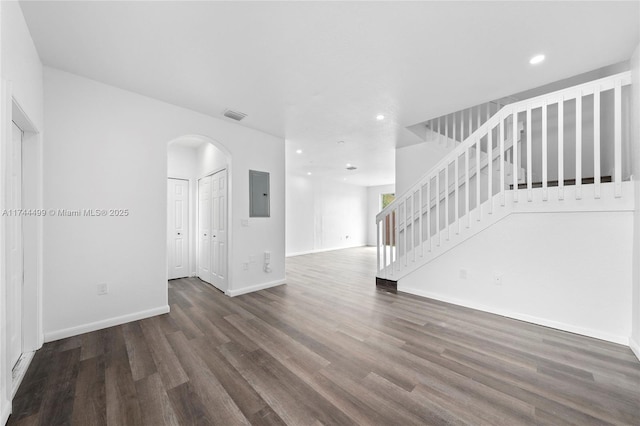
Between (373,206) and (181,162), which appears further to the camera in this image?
(373,206)

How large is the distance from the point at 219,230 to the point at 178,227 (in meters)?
1.29

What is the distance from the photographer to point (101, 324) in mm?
2727

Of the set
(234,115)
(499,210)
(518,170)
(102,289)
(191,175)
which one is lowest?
(102,289)

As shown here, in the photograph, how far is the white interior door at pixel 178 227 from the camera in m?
4.89

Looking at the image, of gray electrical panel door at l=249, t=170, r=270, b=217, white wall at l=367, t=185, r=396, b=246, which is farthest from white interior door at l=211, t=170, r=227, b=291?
white wall at l=367, t=185, r=396, b=246

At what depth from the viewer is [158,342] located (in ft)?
8.05

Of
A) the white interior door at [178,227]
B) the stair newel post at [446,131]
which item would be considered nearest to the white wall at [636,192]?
the stair newel post at [446,131]

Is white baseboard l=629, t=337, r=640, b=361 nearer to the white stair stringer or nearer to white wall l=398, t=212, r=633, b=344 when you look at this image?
white wall l=398, t=212, r=633, b=344

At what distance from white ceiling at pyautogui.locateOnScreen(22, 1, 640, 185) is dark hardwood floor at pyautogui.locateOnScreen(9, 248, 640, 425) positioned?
9.09 feet

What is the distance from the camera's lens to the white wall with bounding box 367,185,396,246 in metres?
10.9

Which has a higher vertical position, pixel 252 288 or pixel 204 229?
pixel 204 229

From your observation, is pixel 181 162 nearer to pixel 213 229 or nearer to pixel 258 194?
pixel 213 229

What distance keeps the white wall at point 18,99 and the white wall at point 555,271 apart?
4.30 metres

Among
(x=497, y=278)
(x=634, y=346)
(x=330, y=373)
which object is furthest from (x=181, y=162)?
(x=634, y=346)
